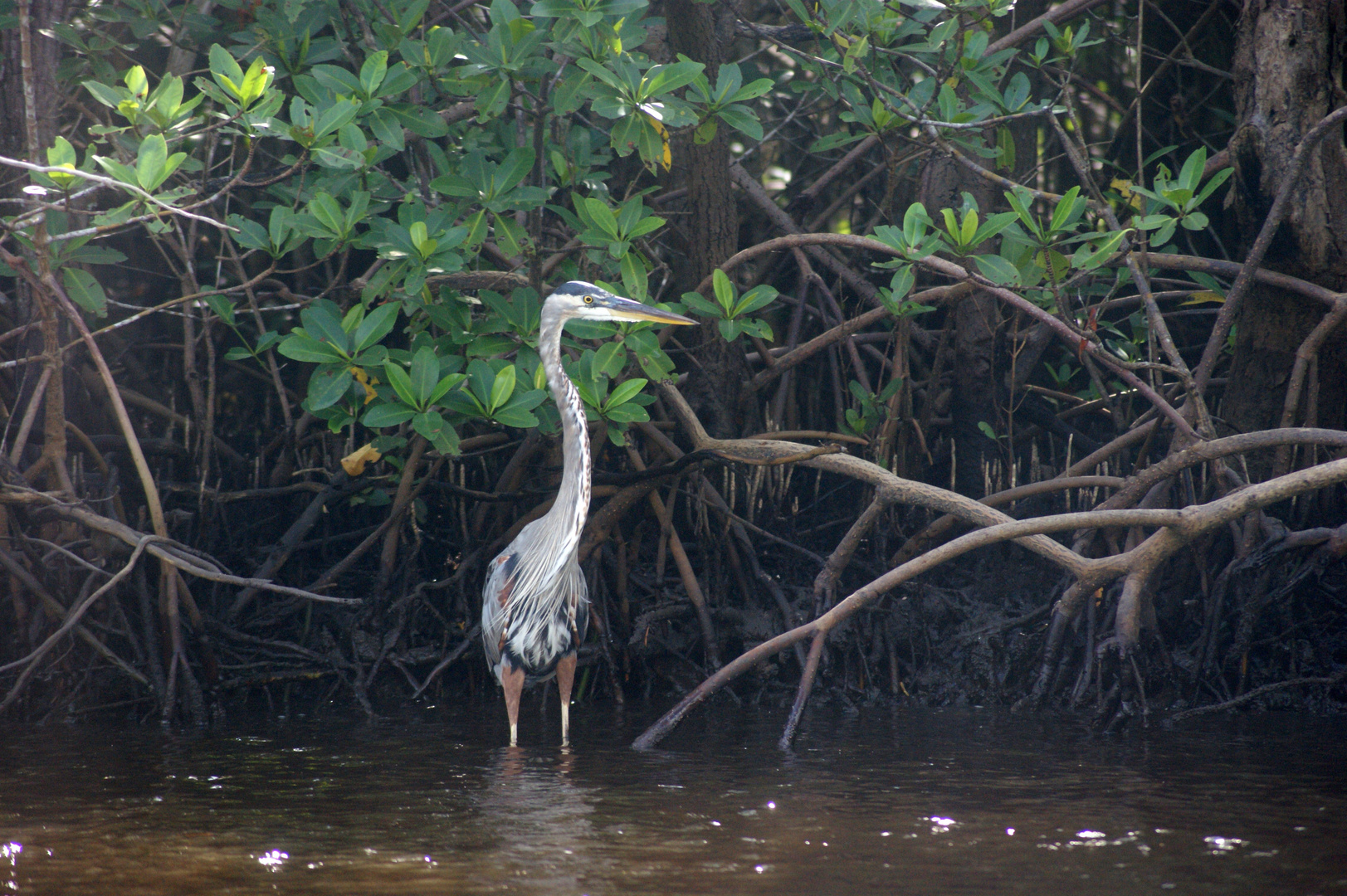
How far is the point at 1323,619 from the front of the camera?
14.8ft

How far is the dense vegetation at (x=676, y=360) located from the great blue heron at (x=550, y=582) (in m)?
0.10

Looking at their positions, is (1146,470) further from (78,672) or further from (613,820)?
(78,672)

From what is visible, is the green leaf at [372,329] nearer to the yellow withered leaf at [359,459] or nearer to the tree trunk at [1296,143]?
the yellow withered leaf at [359,459]

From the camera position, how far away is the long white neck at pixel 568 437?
14.0 feet

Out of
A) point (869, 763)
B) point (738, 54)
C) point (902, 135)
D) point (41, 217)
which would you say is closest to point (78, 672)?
point (41, 217)

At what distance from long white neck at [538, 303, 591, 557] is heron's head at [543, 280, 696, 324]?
80 mm

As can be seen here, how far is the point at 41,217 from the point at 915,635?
366cm

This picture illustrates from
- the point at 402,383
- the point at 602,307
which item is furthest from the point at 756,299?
the point at 402,383

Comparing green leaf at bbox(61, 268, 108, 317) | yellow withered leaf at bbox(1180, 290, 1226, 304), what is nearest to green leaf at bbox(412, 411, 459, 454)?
green leaf at bbox(61, 268, 108, 317)

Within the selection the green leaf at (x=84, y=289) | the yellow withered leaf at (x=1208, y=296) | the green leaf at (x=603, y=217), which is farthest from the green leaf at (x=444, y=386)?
the yellow withered leaf at (x=1208, y=296)

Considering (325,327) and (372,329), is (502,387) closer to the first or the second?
(372,329)

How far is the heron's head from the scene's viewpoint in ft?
13.5

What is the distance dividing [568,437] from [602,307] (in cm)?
51

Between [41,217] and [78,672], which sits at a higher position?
[41,217]
